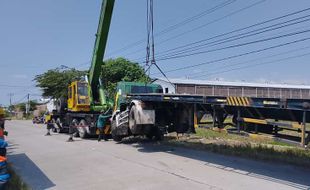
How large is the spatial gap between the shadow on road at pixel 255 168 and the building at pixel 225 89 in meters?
29.6

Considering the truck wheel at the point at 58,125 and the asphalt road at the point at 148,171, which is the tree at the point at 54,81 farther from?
the asphalt road at the point at 148,171

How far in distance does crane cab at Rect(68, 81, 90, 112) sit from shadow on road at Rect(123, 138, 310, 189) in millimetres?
7118

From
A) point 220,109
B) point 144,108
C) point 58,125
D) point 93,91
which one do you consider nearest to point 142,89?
point 144,108

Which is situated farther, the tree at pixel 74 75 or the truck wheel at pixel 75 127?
the tree at pixel 74 75

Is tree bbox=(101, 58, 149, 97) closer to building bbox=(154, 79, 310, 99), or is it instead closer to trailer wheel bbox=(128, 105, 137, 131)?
building bbox=(154, 79, 310, 99)

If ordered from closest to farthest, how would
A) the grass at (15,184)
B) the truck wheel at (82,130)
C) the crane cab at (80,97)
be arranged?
the grass at (15,184) < the truck wheel at (82,130) < the crane cab at (80,97)

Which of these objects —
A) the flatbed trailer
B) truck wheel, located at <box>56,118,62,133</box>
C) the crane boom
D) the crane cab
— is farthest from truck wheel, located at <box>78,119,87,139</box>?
the flatbed trailer

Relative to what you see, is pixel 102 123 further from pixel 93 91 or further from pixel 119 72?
pixel 119 72

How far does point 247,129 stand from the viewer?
26.9 ft

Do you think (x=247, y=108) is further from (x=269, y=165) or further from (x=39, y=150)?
(x=39, y=150)

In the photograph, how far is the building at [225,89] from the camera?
46.7 meters

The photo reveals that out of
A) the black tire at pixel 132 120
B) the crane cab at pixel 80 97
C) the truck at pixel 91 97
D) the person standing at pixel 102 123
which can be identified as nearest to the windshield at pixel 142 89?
the truck at pixel 91 97

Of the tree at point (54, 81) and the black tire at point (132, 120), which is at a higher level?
the tree at point (54, 81)

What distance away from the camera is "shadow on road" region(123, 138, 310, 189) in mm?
7539
